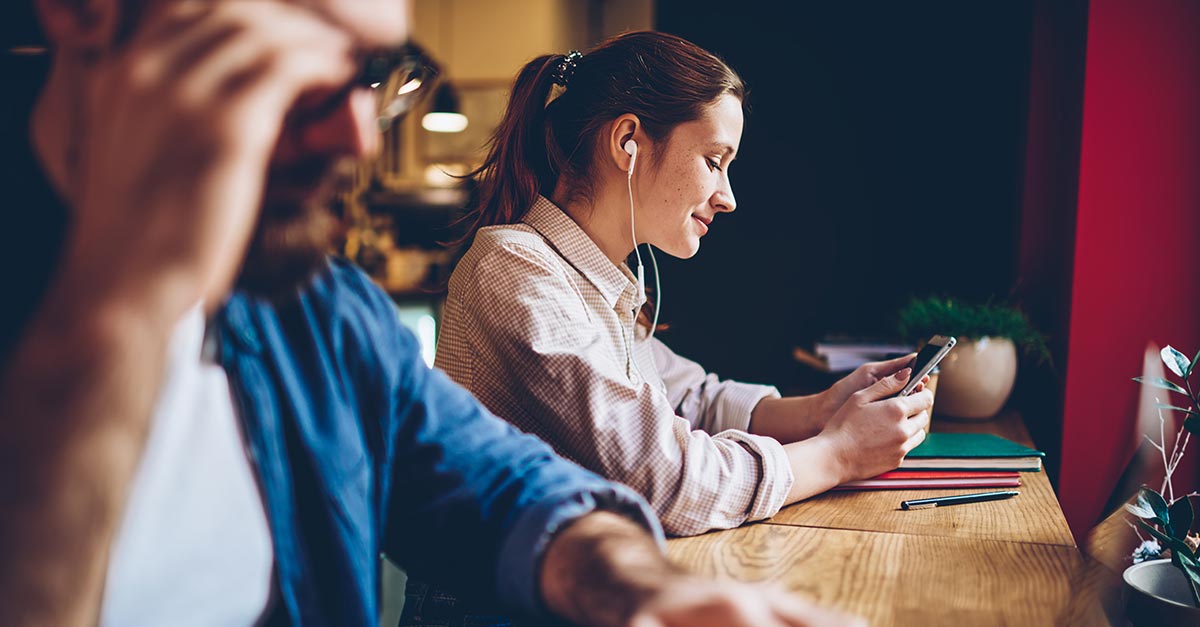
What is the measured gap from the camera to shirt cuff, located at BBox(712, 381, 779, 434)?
1666mm

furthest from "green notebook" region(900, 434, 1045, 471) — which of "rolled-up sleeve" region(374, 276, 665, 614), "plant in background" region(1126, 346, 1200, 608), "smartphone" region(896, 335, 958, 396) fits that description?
"rolled-up sleeve" region(374, 276, 665, 614)

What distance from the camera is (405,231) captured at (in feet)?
21.3

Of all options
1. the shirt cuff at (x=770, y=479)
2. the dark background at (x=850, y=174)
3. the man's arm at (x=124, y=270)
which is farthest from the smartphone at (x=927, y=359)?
the man's arm at (x=124, y=270)

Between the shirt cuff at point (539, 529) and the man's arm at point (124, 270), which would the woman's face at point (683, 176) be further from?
the man's arm at point (124, 270)

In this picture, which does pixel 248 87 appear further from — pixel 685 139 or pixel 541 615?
pixel 685 139

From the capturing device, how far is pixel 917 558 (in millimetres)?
1045

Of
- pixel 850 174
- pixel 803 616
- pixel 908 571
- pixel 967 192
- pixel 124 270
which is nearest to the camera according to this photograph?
pixel 124 270

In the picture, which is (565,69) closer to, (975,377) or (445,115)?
(975,377)

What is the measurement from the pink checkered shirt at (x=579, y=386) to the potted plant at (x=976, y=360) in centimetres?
81

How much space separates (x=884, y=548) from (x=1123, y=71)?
4.02 ft

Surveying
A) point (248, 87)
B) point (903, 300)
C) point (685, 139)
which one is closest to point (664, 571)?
point (248, 87)

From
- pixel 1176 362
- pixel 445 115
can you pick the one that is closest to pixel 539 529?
pixel 1176 362

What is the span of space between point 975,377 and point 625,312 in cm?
84

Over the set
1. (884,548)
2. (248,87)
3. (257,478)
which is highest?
(248,87)
